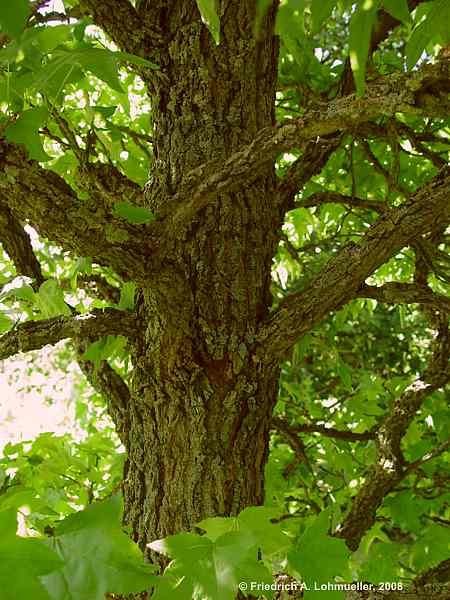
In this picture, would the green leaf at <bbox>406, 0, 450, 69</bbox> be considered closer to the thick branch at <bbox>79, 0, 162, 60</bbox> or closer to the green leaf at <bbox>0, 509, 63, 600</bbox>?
the green leaf at <bbox>0, 509, 63, 600</bbox>

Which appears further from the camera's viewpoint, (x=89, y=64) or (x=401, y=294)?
(x=401, y=294)

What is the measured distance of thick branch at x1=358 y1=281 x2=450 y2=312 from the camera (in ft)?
4.42

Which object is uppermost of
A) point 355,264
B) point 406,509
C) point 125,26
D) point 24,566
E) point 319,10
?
point 125,26

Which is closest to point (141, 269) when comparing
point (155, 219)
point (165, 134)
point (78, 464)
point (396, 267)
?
point (155, 219)

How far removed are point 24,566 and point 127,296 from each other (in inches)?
32.1

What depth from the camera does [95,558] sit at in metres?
0.79

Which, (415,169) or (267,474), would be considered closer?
(267,474)

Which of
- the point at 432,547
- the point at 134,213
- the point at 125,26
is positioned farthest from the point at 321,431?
the point at 125,26

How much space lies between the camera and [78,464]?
1956mm

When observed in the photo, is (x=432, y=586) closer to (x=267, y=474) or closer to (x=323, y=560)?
(x=323, y=560)

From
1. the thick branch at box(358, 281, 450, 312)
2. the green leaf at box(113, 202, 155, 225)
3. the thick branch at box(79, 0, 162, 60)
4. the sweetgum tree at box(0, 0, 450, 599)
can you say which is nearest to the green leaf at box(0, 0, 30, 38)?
the sweetgum tree at box(0, 0, 450, 599)

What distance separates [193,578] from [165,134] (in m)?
0.98

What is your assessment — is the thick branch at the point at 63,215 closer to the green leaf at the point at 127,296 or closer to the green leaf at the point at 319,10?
the green leaf at the point at 127,296

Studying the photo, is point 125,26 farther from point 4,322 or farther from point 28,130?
point 4,322
